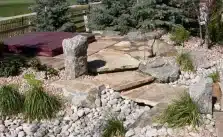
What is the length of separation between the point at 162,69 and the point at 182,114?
2414 mm

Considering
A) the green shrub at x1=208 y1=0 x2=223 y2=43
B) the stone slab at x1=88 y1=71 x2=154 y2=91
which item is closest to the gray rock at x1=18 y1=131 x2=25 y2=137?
the stone slab at x1=88 y1=71 x2=154 y2=91

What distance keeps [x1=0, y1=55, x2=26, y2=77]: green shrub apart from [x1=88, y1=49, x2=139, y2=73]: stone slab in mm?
1371

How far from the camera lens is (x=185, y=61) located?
8172 millimetres

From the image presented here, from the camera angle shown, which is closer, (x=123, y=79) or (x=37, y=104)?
(x=37, y=104)

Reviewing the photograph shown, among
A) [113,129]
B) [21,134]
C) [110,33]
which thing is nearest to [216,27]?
[110,33]

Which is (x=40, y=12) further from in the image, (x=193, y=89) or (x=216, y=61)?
A: (x=193, y=89)

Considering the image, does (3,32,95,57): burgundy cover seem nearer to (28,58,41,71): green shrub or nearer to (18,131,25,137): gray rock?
(28,58,41,71): green shrub

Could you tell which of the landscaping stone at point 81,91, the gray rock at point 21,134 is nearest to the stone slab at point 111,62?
the landscaping stone at point 81,91

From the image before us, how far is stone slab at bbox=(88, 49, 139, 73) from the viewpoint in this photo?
7660 mm

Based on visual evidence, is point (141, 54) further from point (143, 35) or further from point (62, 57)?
point (62, 57)

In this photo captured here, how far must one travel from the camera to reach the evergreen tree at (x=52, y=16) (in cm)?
1120

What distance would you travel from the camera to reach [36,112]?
6105 millimetres

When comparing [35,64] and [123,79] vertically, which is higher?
[35,64]

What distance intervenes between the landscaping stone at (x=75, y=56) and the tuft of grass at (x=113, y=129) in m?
1.87
